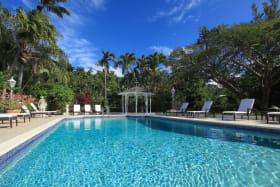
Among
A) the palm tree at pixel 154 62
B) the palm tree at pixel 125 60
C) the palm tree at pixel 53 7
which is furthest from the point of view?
the palm tree at pixel 125 60

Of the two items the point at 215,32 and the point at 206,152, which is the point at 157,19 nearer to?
the point at 215,32

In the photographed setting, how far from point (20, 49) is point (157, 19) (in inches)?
653

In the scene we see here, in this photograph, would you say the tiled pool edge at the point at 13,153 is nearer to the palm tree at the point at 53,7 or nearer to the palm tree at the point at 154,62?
the palm tree at the point at 53,7

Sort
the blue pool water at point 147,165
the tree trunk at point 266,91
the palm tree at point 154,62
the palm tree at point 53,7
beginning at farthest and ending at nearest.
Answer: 1. the palm tree at point 154,62
2. the palm tree at point 53,7
3. the tree trunk at point 266,91
4. the blue pool water at point 147,165

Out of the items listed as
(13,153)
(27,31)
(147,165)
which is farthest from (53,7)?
(147,165)

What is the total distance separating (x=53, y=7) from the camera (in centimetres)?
1455

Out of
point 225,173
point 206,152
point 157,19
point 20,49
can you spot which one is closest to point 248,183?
point 225,173

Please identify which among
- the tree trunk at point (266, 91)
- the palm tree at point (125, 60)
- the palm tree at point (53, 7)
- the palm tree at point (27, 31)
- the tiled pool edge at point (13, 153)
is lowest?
the tiled pool edge at point (13, 153)

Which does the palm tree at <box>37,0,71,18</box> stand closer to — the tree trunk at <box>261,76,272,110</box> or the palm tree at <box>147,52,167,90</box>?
the palm tree at <box>147,52,167,90</box>

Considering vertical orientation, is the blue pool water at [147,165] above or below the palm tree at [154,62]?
below

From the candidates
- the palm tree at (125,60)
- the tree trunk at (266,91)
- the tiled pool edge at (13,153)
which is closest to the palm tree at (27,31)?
the tiled pool edge at (13,153)

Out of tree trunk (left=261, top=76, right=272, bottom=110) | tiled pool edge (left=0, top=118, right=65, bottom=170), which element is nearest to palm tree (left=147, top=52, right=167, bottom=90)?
tree trunk (left=261, top=76, right=272, bottom=110)

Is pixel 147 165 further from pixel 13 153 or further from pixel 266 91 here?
pixel 266 91

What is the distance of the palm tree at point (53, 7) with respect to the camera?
13915 millimetres
